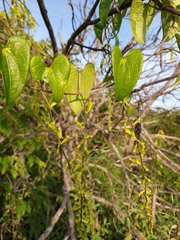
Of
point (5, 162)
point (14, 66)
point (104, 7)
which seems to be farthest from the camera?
point (5, 162)

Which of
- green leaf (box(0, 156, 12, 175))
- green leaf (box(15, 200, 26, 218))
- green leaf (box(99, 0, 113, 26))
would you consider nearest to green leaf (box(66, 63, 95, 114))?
green leaf (box(99, 0, 113, 26))

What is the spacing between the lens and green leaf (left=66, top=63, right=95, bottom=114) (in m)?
0.59

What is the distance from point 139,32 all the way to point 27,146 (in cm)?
125

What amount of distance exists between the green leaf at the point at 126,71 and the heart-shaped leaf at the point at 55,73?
0.27 feet

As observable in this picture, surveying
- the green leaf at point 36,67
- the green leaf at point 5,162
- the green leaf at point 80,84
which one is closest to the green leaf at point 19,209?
the green leaf at point 5,162

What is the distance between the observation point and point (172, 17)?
0.57m

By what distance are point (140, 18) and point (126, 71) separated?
18cm

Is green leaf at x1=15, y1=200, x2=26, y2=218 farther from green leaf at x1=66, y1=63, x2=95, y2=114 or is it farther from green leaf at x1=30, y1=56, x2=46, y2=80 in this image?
green leaf at x1=30, y1=56, x2=46, y2=80

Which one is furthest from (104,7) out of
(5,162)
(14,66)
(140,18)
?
(5,162)

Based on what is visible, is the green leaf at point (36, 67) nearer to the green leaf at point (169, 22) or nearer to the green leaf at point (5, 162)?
the green leaf at point (169, 22)

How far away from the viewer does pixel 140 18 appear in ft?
1.78

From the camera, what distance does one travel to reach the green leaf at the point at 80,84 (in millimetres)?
594

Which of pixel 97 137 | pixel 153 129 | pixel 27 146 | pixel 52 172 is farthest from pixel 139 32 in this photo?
pixel 153 129

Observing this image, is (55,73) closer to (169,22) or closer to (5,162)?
(169,22)
